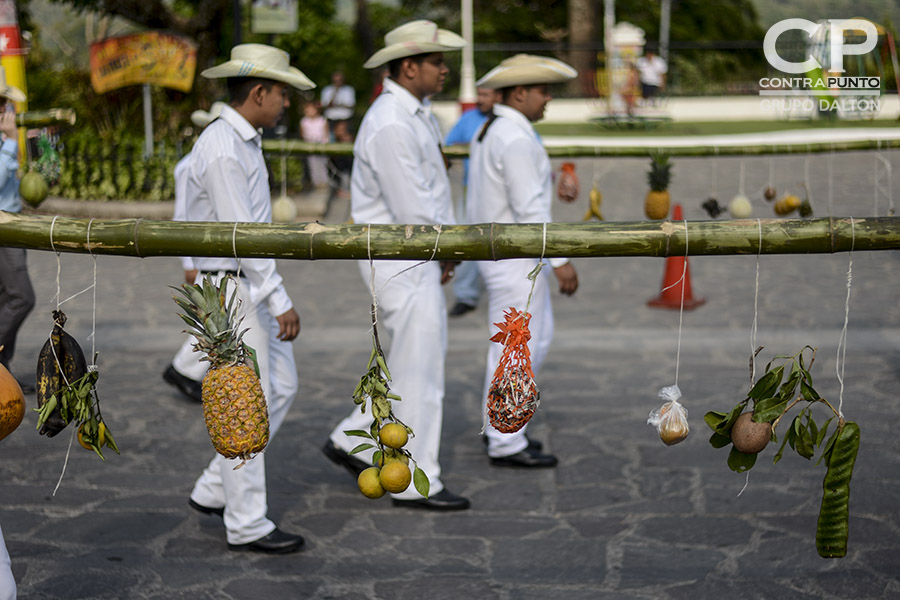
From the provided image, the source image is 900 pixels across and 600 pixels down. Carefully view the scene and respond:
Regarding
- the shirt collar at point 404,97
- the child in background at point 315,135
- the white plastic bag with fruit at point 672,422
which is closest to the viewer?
the white plastic bag with fruit at point 672,422

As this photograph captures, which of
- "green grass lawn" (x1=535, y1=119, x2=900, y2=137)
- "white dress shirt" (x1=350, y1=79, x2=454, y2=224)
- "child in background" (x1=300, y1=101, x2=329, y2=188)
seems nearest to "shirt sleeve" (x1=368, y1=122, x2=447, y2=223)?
"white dress shirt" (x1=350, y1=79, x2=454, y2=224)

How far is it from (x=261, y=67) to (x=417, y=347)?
1519 mm

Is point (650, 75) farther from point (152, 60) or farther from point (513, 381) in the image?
point (513, 381)

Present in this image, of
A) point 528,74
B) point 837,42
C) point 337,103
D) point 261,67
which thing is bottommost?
point 261,67

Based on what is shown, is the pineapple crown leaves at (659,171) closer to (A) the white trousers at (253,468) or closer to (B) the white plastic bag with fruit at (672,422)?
(A) the white trousers at (253,468)

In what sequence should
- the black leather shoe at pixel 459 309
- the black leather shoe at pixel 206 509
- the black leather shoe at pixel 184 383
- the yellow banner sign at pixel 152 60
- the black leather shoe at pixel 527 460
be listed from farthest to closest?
the yellow banner sign at pixel 152 60, the black leather shoe at pixel 459 309, the black leather shoe at pixel 184 383, the black leather shoe at pixel 527 460, the black leather shoe at pixel 206 509

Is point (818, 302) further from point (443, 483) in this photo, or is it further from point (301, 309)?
point (443, 483)

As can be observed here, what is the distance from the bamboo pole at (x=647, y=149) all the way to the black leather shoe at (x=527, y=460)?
235 centimetres

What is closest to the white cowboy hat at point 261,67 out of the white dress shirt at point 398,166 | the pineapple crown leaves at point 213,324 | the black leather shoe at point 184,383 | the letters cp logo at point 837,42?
the white dress shirt at point 398,166

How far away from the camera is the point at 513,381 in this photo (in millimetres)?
3555

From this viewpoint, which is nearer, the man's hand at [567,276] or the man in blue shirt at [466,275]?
the man's hand at [567,276]

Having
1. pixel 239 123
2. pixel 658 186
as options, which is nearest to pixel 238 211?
pixel 239 123

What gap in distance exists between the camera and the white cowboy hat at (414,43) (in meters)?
5.49

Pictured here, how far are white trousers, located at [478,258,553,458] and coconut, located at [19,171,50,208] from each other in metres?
2.61
